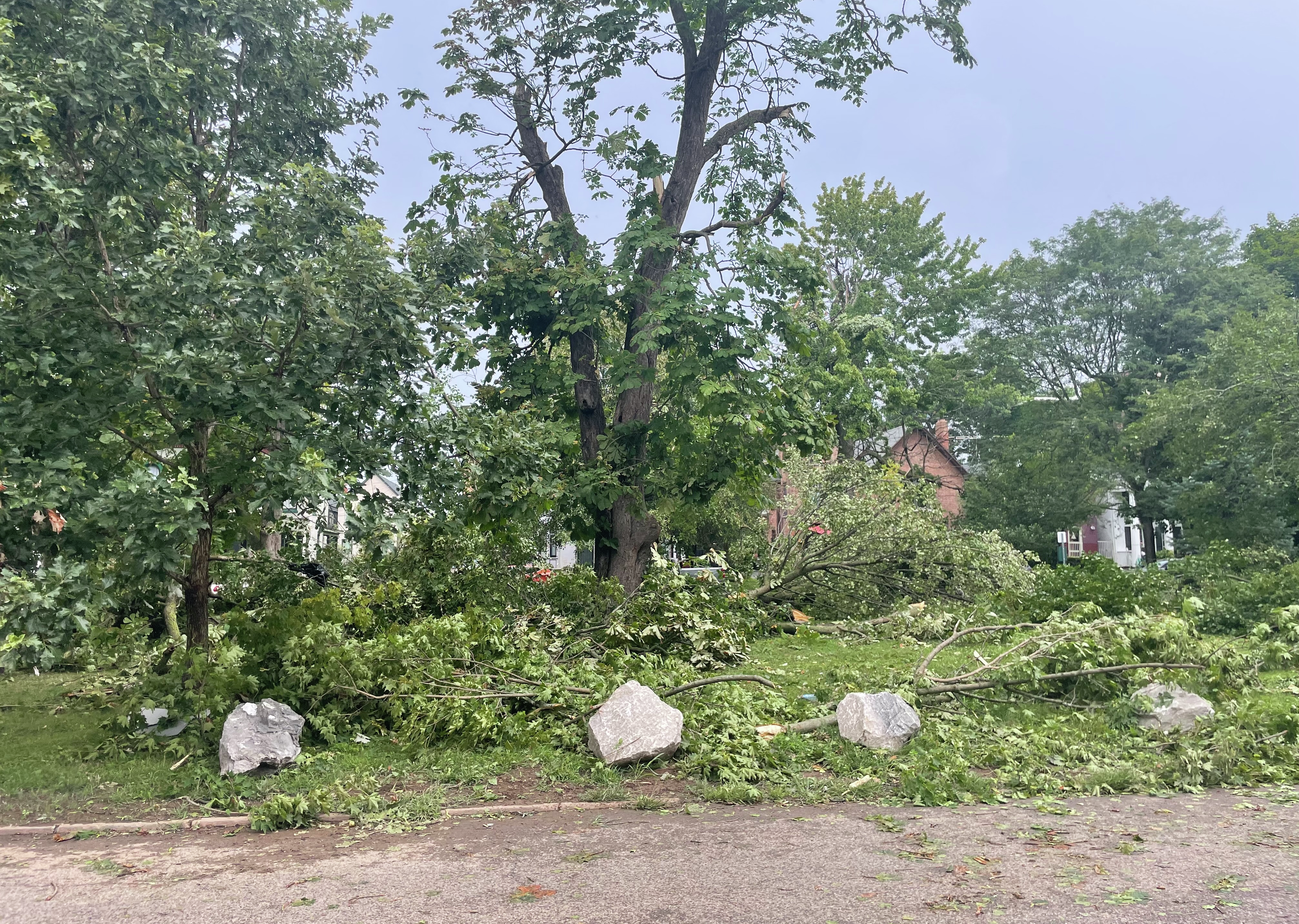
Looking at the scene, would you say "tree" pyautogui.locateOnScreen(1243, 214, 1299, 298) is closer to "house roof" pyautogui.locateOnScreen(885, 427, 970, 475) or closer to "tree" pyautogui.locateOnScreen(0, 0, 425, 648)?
"house roof" pyautogui.locateOnScreen(885, 427, 970, 475)

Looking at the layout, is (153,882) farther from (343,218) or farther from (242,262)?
(343,218)

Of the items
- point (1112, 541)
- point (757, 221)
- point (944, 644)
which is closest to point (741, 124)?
point (757, 221)

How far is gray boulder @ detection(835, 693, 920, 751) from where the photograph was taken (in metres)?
6.71

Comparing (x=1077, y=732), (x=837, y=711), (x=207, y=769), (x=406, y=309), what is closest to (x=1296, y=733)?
(x=1077, y=732)

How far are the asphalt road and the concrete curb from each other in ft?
0.28

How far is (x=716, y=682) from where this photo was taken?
7871 millimetres

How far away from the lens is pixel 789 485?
676 inches

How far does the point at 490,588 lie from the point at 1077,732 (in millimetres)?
6490

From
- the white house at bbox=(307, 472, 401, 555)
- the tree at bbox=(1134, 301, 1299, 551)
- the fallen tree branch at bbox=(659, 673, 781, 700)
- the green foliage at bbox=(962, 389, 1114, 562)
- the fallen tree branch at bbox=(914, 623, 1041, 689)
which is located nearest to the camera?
the white house at bbox=(307, 472, 401, 555)

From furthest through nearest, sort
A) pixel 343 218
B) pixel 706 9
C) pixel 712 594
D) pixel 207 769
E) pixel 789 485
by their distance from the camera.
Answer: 1. pixel 789 485
2. pixel 706 9
3. pixel 712 594
4. pixel 343 218
5. pixel 207 769

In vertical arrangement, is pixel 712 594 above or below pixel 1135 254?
below

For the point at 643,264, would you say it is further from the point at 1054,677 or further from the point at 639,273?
the point at 1054,677

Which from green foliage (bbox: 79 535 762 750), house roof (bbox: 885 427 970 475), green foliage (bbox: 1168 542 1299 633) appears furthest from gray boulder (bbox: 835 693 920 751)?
house roof (bbox: 885 427 970 475)

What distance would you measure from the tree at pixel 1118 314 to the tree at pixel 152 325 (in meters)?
27.6
